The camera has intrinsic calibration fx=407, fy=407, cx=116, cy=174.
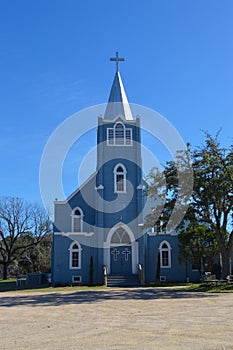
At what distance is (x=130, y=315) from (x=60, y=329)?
129 inches

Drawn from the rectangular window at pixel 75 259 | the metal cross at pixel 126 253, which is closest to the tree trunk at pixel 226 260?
the metal cross at pixel 126 253

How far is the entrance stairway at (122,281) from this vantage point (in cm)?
2890

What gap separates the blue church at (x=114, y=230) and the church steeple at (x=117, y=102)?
2.13 feet

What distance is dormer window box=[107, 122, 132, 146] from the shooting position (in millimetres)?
33562

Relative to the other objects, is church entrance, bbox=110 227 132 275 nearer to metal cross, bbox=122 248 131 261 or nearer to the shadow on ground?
metal cross, bbox=122 248 131 261

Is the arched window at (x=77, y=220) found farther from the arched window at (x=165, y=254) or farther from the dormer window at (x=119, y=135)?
the arched window at (x=165, y=254)

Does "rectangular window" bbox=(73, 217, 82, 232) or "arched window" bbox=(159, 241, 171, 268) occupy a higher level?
"rectangular window" bbox=(73, 217, 82, 232)

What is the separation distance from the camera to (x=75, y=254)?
3219 cm

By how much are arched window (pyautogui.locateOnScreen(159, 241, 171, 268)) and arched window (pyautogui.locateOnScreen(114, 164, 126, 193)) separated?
5.44 m

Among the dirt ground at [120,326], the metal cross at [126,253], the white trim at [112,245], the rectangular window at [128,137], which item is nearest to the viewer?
the dirt ground at [120,326]

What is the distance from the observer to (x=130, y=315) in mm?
13242

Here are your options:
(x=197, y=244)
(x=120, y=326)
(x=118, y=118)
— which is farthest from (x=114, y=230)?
(x=120, y=326)

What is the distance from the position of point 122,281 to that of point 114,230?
4062 mm

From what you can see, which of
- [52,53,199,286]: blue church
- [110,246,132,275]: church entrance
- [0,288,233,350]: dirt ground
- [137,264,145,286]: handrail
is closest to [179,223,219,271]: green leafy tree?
[52,53,199,286]: blue church
